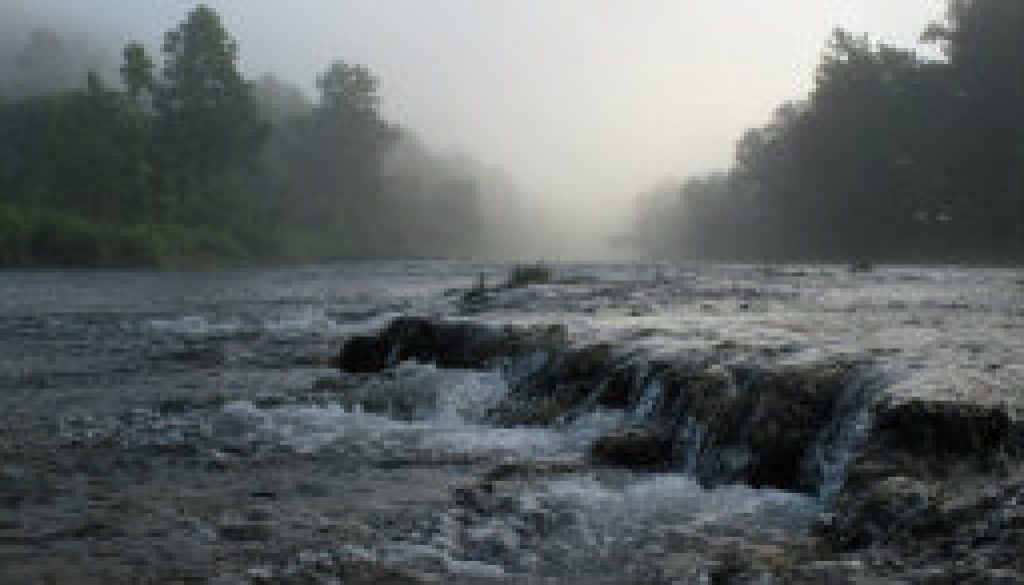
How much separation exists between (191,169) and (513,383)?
262 ft

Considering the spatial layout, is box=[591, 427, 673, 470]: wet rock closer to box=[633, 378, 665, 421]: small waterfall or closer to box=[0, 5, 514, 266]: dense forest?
box=[633, 378, 665, 421]: small waterfall

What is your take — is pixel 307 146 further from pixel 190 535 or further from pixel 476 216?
pixel 190 535

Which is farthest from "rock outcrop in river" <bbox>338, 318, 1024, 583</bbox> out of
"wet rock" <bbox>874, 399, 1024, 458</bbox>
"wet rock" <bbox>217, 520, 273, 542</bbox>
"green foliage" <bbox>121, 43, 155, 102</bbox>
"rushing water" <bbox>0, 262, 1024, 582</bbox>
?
"green foliage" <bbox>121, 43, 155, 102</bbox>

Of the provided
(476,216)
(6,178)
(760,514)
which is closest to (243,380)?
(760,514)

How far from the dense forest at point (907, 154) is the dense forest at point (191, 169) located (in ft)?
128

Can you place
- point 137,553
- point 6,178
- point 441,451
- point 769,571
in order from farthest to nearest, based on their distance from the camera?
point 6,178 < point 441,451 < point 137,553 < point 769,571

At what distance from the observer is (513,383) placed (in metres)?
16.5

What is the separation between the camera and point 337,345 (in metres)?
24.9

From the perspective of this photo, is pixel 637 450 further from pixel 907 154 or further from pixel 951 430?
pixel 907 154

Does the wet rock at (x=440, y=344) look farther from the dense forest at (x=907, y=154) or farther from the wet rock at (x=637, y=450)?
the dense forest at (x=907, y=154)

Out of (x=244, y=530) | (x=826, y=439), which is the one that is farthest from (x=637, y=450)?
(x=244, y=530)

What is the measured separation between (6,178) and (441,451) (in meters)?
86.8

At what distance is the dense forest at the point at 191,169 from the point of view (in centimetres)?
7950

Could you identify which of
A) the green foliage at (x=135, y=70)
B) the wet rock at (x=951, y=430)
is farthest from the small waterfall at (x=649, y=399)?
the green foliage at (x=135, y=70)
